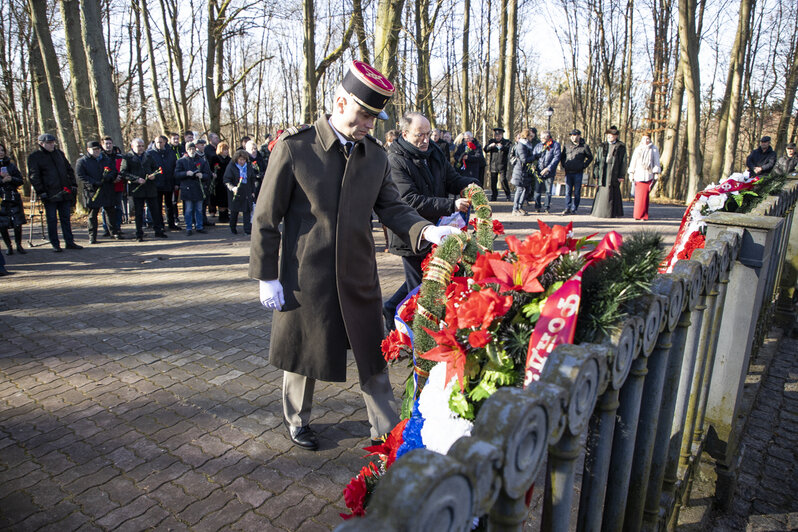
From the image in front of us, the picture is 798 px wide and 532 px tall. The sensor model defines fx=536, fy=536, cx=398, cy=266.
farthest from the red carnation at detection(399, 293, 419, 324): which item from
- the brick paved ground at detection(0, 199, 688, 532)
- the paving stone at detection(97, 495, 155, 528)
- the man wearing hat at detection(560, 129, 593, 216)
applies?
the man wearing hat at detection(560, 129, 593, 216)

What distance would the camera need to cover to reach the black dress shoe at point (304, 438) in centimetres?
341

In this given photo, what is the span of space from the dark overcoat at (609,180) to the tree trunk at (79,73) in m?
12.6

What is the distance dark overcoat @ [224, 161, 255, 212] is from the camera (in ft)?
39.7

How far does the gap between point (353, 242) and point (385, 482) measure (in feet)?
7.42

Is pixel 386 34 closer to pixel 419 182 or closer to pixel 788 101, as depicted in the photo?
pixel 419 182

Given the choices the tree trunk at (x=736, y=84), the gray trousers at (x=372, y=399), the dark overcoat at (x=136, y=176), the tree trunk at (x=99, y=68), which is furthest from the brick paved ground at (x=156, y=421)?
the tree trunk at (x=736, y=84)

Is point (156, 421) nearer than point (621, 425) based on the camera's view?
No

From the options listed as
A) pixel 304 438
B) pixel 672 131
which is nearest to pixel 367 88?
pixel 304 438

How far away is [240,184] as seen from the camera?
39.6 ft

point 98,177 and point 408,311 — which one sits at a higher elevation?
point 98,177

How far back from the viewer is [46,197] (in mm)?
9742

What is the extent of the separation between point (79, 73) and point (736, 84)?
22.7 m

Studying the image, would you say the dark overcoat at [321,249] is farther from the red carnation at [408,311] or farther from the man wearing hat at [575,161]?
the man wearing hat at [575,161]

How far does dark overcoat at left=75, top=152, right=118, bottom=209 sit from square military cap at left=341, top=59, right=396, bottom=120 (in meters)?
9.52
